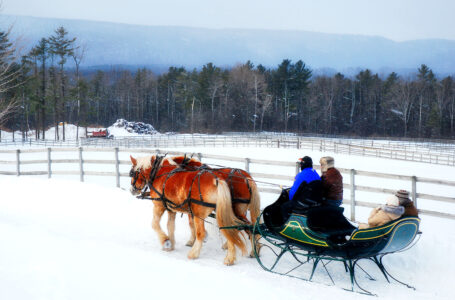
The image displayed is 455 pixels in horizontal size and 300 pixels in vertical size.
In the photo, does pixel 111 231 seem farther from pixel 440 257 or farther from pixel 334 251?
pixel 440 257

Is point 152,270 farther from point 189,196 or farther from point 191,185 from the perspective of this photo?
point 191,185

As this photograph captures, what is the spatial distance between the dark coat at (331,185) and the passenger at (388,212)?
40.4 inches

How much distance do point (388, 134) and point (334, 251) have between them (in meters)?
60.3

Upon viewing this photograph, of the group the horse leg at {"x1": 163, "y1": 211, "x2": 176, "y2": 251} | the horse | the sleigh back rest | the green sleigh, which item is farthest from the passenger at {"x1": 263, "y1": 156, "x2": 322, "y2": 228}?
the horse leg at {"x1": 163, "y1": 211, "x2": 176, "y2": 251}

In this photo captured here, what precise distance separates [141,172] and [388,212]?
14.1 feet

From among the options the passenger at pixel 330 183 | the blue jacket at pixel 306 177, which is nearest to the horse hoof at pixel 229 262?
the blue jacket at pixel 306 177

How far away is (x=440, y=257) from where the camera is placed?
5.99 meters

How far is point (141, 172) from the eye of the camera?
6.97 m

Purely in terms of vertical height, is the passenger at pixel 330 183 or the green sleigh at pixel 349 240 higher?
the passenger at pixel 330 183

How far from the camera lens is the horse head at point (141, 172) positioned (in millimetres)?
6918

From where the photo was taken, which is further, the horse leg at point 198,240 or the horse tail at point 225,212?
the horse leg at point 198,240

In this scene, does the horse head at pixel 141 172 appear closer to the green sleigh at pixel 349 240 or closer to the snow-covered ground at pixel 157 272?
the snow-covered ground at pixel 157 272

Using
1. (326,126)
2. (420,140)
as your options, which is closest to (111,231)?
(420,140)

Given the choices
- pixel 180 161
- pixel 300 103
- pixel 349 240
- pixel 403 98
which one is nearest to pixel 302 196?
pixel 349 240
